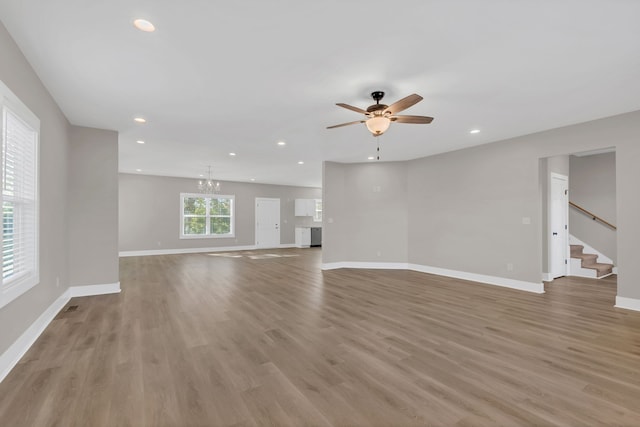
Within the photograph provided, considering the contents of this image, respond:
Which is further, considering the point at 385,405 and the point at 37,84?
the point at 37,84

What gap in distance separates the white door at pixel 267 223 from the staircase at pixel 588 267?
8918 millimetres

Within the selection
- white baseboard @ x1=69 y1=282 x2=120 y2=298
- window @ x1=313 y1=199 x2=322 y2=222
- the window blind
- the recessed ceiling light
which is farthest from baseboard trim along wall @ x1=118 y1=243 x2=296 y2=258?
the recessed ceiling light

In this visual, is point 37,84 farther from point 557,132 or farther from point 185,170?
point 557,132

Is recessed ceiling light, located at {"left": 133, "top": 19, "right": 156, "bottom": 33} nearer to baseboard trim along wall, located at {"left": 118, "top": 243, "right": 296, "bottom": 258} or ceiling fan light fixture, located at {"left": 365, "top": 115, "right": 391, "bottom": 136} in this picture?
ceiling fan light fixture, located at {"left": 365, "top": 115, "right": 391, "bottom": 136}

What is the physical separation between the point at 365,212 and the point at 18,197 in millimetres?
5852

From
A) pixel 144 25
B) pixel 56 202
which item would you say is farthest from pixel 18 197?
pixel 144 25

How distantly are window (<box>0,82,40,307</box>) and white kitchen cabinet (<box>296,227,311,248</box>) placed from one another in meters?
9.19

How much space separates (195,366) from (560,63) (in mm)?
4019

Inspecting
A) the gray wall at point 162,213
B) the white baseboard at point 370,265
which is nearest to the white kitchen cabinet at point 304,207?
the gray wall at point 162,213

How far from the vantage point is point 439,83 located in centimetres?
297

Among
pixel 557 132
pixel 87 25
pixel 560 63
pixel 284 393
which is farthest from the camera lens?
pixel 557 132

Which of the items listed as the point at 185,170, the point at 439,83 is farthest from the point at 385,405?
the point at 185,170

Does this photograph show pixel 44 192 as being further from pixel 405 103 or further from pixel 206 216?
pixel 206 216

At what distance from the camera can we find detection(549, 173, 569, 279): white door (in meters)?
5.57
